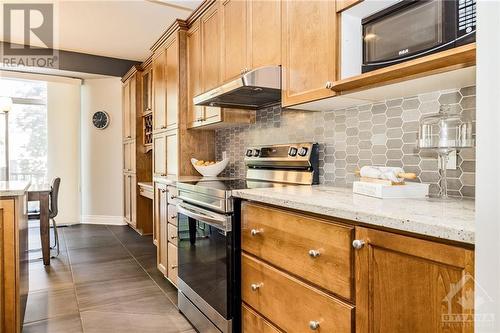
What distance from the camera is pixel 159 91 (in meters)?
3.63

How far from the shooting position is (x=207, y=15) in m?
2.78

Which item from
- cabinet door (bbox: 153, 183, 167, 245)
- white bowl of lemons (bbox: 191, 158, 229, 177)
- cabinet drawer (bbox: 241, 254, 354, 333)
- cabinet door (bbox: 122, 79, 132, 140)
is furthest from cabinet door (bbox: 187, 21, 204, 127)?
cabinet door (bbox: 122, 79, 132, 140)

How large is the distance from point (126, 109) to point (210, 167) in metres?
3.01

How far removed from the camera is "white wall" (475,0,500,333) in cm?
66

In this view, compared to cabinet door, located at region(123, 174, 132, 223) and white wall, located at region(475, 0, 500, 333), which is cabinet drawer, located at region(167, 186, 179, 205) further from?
cabinet door, located at region(123, 174, 132, 223)

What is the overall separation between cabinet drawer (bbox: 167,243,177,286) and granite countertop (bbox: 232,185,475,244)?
1.51 meters

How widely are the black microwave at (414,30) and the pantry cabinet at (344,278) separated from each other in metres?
0.72

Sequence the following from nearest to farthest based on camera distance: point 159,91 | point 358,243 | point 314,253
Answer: point 358,243 < point 314,253 < point 159,91

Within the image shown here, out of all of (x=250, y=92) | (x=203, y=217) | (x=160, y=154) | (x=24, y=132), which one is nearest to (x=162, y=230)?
(x=160, y=154)

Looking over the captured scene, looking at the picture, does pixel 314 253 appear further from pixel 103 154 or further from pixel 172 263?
pixel 103 154

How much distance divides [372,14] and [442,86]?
45cm

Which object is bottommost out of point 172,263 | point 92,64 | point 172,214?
point 172,263

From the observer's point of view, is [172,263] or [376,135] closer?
[376,135]

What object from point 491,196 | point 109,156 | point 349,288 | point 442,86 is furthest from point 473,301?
point 109,156
